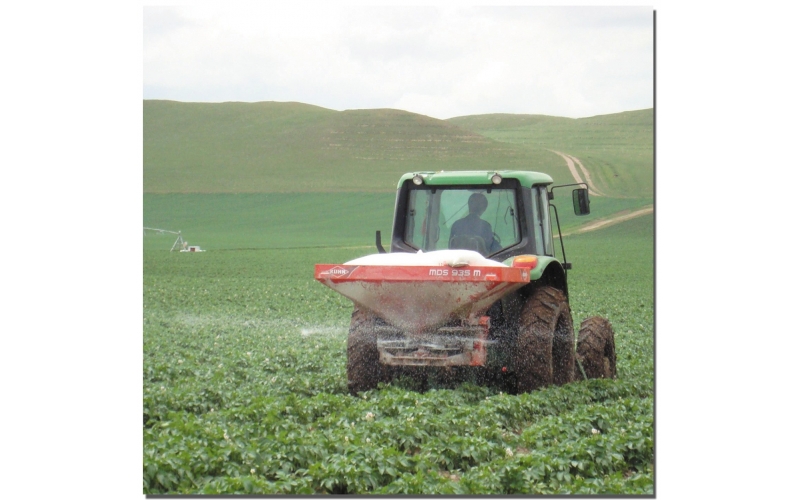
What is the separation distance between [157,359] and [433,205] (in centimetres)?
344

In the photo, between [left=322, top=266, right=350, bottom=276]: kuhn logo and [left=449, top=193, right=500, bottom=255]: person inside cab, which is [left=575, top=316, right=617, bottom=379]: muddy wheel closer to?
[left=449, top=193, right=500, bottom=255]: person inside cab

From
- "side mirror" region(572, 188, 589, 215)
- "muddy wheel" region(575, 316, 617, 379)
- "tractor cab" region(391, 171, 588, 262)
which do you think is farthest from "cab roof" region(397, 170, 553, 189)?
"muddy wheel" region(575, 316, 617, 379)

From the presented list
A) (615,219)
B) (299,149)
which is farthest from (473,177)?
(299,149)

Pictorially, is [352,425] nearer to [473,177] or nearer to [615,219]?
[473,177]

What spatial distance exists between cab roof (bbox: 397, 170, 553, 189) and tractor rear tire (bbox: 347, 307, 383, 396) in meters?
1.37

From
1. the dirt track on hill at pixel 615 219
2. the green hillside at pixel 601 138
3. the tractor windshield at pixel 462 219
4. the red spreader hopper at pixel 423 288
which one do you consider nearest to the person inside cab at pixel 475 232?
the tractor windshield at pixel 462 219

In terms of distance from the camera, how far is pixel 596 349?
914 centimetres

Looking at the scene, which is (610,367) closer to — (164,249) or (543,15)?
(543,15)

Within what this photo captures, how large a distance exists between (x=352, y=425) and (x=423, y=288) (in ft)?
4.07

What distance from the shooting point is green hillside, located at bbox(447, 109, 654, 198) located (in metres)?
8.74

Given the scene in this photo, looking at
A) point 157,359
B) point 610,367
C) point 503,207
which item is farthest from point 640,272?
point 157,359

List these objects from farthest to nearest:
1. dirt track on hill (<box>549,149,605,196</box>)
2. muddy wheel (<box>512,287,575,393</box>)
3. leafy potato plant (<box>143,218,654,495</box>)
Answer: dirt track on hill (<box>549,149,605,196</box>) < muddy wheel (<box>512,287,575,393</box>) < leafy potato plant (<box>143,218,654,495</box>)

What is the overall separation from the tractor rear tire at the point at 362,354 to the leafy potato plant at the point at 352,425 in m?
0.19

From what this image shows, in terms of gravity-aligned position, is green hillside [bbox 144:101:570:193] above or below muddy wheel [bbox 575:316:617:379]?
above
